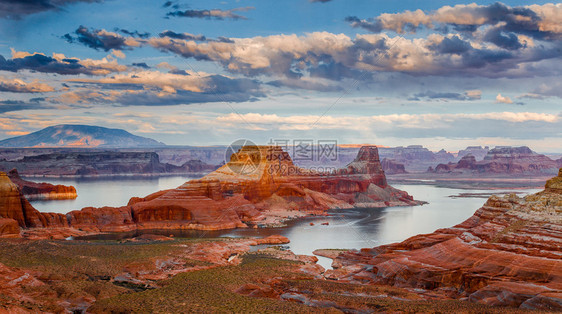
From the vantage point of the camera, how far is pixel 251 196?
107 m

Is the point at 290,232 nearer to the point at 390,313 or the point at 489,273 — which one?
the point at 489,273

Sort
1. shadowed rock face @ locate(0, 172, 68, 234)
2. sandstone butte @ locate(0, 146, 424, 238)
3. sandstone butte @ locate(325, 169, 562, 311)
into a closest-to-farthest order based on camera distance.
Answer: sandstone butte @ locate(325, 169, 562, 311), shadowed rock face @ locate(0, 172, 68, 234), sandstone butte @ locate(0, 146, 424, 238)

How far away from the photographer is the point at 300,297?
111 ft

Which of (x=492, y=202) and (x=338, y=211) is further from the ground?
(x=492, y=202)


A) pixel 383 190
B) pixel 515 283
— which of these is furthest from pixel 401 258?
pixel 383 190

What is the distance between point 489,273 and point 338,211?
251ft

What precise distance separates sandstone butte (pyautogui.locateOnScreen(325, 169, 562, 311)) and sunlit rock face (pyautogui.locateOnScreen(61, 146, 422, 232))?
132 ft

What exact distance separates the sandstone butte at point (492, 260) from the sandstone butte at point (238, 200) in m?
40.1

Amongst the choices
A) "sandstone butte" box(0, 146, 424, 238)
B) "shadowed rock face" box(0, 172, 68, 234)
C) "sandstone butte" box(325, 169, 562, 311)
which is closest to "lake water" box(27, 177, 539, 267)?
"sandstone butte" box(0, 146, 424, 238)

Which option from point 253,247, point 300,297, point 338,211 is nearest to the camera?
point 300,297

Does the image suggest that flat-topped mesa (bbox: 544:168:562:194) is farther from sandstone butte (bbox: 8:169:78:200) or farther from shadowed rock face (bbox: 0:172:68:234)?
sandstone butte (bbox: 8:169:78:200)

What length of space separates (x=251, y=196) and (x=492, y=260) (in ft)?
245

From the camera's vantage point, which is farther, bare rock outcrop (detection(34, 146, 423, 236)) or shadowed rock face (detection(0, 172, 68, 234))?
bare rock outcrop (detection(34, 146, 423, 236))

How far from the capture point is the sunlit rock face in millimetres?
78688
